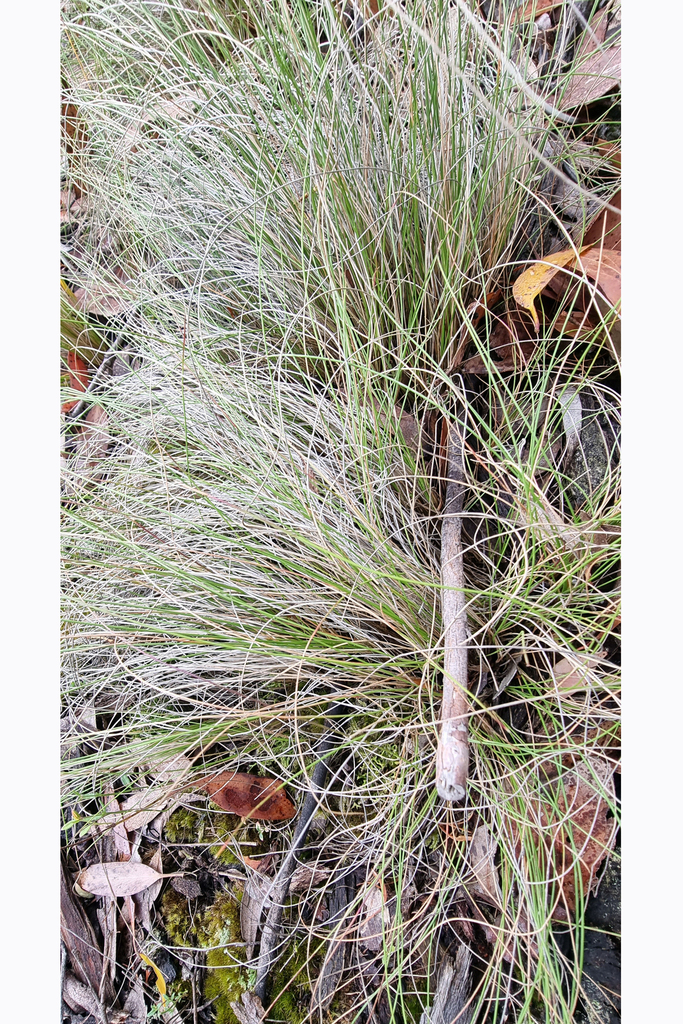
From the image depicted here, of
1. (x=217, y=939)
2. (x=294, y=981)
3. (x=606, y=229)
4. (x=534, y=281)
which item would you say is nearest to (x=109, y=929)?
(x=217, y=939)

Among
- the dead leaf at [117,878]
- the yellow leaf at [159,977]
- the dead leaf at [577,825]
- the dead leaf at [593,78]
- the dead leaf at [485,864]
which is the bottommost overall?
the yellow leaf at [159,977]

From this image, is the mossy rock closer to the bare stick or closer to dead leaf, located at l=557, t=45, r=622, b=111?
the bare stick

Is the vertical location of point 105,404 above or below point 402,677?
above

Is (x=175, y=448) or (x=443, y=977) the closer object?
(x=443, y=977)

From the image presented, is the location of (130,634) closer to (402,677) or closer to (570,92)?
(402,677)

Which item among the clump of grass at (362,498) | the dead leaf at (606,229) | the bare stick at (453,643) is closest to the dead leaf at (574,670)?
the clump of grass at (362,498)

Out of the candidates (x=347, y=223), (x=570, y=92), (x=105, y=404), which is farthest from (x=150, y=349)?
(x=570, y=92)

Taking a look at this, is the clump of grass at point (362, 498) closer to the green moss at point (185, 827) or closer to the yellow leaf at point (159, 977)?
the green moss at point (185, 827)
